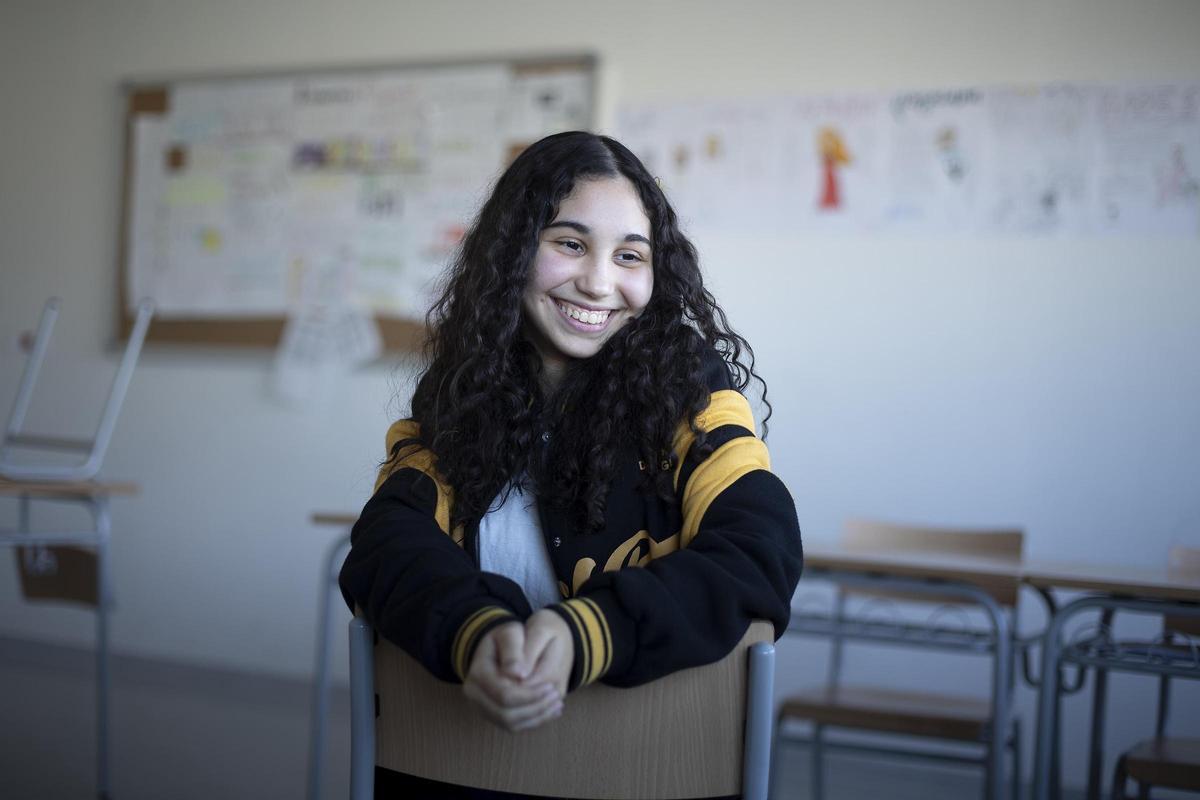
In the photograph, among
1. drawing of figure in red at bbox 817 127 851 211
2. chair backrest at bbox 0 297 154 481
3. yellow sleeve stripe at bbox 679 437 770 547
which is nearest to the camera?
yellow sleeve stripe at bbox 679 437 770 547

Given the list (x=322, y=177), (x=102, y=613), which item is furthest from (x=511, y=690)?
(x=322, y=177)

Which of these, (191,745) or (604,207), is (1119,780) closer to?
(604,207)

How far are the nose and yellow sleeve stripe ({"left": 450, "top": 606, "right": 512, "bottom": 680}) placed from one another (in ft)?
1.20

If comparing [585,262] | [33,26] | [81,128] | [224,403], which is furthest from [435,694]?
[33,26]

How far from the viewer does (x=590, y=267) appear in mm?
1128

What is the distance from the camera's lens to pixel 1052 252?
10.1ft

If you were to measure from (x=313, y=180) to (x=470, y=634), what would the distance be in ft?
10.6

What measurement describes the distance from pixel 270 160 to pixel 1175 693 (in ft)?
10.3

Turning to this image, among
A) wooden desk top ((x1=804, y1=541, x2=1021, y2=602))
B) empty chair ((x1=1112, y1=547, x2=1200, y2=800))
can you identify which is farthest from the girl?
empty chair ((x1=1112, y1=547, x2=1200, y2=800))

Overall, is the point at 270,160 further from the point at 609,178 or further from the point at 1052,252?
the point at 609,178

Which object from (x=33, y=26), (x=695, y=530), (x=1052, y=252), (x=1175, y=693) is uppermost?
(x=33, y=26)

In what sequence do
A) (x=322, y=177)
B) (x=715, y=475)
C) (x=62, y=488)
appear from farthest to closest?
(x=322, y=177) → (x=62, y=488) → (x=715, y=475)

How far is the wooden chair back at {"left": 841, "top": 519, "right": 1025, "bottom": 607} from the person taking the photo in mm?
2500

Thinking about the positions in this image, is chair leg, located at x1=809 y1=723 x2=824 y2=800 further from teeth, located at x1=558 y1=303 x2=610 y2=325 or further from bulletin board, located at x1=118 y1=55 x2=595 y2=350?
bulletin board, located at x1=118 y1=55 x2=595 y2=350
